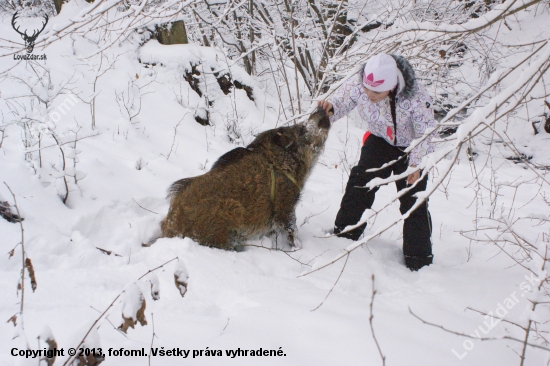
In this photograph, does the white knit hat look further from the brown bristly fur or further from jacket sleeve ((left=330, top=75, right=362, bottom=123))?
the brown bristly fur

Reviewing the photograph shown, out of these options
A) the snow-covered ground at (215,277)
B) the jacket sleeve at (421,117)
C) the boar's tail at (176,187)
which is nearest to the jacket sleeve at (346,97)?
the jacket sleeve at (421,117)

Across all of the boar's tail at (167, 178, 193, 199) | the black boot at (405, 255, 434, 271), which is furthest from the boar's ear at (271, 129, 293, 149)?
the black boot at (405, 255, 434, 271)

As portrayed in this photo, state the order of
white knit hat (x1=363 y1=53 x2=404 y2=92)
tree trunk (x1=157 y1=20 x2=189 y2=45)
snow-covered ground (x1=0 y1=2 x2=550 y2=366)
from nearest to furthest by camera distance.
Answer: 1. snow-covered ground (x1=0 y1=2 x2=550 y2=366)
2. white knit hat (x1=363 y1=53 x2=404 y2=92)
3. tree trunk (x1=157 y1=20 x2=189 y2=45)

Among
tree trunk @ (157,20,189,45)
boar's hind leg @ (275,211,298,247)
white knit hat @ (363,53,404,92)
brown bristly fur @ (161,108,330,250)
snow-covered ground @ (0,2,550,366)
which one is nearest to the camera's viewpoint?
snow-covered ground @ (0,2,550,366)

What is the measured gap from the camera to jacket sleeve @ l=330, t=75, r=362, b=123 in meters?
2.80

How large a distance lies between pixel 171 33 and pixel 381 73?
20.9 ft

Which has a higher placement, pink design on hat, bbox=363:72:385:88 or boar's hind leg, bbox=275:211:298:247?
pink design on hat, bbox=363:72:385:88

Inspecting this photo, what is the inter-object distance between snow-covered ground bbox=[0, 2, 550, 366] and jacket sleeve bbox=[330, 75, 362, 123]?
1.00m

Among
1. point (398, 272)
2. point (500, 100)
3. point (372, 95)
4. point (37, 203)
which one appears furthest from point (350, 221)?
point (37, 203)

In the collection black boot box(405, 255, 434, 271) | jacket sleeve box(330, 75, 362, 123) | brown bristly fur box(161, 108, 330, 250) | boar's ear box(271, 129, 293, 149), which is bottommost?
black boot box(405, 255, 434, 271)

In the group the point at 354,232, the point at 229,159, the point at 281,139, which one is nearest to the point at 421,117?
the point at 281,139

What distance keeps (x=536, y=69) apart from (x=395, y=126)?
121 cm

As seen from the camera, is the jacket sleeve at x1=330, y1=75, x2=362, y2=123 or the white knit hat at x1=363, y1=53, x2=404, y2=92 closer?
the white knit hat at x1=363, y1=53, x2=404, y2=92

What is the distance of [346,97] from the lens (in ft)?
9.30
